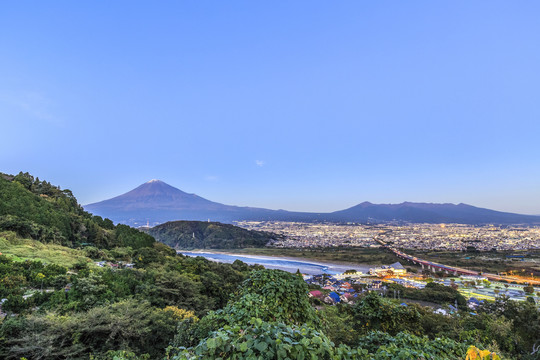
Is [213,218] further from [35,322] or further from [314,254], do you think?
[35,322]

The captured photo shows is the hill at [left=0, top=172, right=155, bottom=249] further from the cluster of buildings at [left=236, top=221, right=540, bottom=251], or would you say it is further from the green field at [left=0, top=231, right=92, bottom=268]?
the cluster of buildings at [left=236, top=221, right=540, bottom=251]

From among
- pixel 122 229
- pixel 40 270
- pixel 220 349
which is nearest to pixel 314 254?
pixel 122 229

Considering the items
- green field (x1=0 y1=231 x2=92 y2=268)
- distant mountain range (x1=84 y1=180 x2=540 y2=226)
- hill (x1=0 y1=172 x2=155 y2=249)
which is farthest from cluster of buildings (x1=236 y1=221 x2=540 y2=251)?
distant mountain range (x1=84 y1=180 x2=540 y2=226)

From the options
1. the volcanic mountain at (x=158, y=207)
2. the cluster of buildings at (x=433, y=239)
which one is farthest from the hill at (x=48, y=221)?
the volcanic mountain at (x=158, y=207)

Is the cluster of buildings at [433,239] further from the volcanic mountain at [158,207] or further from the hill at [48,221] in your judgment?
the volcanic mountain at [158,207]

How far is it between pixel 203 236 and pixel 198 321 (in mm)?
63655

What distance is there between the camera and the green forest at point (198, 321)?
1792mm

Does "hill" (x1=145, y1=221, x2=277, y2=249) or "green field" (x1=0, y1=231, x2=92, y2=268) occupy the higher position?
"green field" (x1=0, y1=231, x2=92, y2=268)

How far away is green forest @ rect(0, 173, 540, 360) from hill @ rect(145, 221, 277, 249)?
4946 cm

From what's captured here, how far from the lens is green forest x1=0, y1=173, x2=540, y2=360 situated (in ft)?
5.88

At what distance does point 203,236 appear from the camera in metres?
65.4

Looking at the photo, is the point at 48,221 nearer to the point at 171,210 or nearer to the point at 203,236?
the point at 203,236

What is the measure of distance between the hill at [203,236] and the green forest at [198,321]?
162ft

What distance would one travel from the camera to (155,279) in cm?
955
